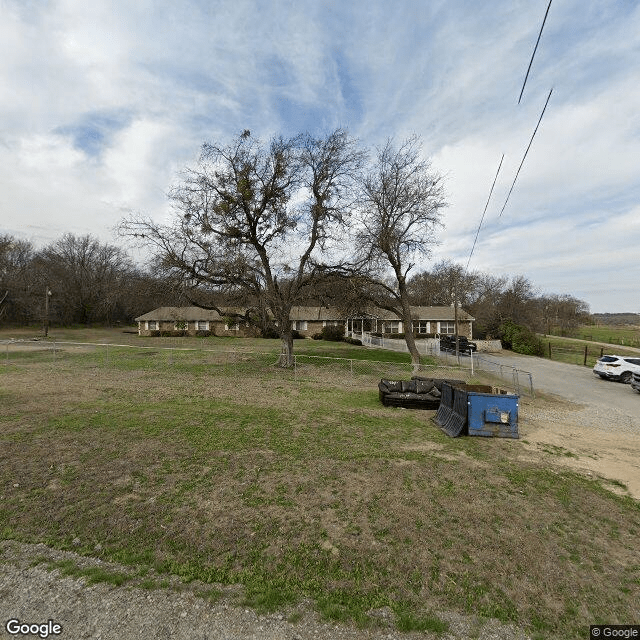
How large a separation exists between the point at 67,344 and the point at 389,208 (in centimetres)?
2808

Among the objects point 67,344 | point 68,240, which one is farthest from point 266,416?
point 68,240

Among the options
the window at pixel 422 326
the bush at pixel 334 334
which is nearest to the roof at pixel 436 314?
the window at pixel 422 326

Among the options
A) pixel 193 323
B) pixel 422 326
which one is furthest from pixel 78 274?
pixel 422 326

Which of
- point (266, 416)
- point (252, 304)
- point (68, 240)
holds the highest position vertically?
point (68, 240)

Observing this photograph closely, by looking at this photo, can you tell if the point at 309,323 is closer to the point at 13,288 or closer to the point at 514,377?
the point at 514,377

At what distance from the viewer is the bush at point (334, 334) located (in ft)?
141

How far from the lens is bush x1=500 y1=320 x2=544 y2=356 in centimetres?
3350

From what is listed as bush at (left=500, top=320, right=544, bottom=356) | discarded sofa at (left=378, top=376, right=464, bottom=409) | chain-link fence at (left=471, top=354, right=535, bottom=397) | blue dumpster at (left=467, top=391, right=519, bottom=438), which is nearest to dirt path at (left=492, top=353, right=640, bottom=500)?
blue dumpster at (left=467, top=391, right=519, bottom=438)

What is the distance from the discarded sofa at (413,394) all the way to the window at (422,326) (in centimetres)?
3490

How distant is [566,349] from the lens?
34594 mm

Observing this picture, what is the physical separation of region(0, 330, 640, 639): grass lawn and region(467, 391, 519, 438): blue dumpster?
31cm

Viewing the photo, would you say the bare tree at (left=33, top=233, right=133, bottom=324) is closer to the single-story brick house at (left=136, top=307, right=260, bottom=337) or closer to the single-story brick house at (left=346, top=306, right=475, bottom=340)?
the single-story brick house at (left=136, top=307, right=260, bottom=337)

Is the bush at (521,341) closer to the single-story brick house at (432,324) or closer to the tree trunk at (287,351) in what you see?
the single-story brick house at (432,324)

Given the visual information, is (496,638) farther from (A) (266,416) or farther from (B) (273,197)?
(B) (273,197)
